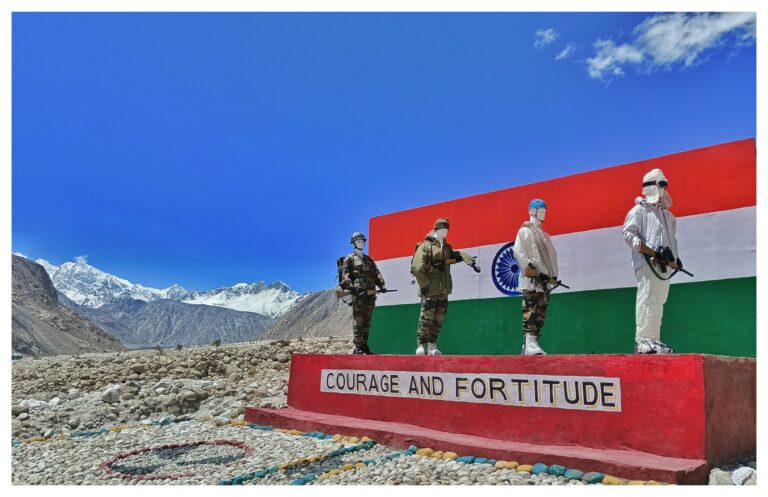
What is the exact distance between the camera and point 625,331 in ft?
22.2

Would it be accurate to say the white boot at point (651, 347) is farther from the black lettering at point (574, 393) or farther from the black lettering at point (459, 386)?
the black lettering at point (459, 386)

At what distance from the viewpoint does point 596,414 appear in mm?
4469

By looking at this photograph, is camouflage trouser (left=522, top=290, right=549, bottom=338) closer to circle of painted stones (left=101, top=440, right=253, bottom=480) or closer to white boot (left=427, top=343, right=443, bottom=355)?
white boot (left=427, top=343, right=443, bottom=355)

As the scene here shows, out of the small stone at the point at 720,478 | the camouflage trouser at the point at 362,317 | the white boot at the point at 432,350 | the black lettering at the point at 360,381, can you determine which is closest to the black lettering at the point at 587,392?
the small stone at the point at 720,478

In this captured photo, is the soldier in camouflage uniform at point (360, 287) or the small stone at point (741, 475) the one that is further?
→ the soldier in camouflage uniform at point (360, 287)

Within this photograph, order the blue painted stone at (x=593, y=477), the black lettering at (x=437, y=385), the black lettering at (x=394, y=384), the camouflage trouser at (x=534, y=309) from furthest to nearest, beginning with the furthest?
the black lettering at (x=394, y=384) → the black lettering at (x=437, y=385) → the camouflage trouser at (x=534, y=309) → the blue painted stone at (x=593, y=477)

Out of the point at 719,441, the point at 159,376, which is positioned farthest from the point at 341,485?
the point at 159,376

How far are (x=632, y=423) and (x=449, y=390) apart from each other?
5.91 ft

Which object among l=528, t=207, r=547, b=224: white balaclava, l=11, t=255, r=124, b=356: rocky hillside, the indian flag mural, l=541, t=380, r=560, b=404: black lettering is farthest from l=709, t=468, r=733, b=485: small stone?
l=11, t=255, r=124, b=356: rocky hillside

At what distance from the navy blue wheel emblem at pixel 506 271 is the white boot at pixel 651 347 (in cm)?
315

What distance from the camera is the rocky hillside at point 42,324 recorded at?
30.4 meters

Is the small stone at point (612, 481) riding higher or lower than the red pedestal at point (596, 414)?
lower

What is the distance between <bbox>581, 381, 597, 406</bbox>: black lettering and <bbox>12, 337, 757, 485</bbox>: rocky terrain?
0.69m

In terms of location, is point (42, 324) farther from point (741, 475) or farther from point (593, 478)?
point (741, 475)
